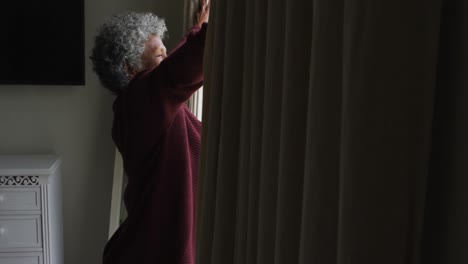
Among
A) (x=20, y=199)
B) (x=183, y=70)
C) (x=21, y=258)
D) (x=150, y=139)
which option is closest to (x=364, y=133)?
(x=183, y=70)

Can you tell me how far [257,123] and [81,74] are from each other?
1962mm

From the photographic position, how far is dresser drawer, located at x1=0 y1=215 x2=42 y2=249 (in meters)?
2.14

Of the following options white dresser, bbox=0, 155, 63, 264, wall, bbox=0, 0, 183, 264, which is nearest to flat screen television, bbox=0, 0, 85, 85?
wall, bbox=0, 0, 183, 264

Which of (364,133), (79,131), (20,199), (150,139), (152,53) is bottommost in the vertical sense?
(20,199)

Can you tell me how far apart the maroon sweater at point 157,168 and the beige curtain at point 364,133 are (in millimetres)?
688

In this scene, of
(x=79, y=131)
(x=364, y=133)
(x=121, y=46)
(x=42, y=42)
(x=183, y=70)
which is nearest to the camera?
(x=364, y=133)

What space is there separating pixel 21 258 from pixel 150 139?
1.23m

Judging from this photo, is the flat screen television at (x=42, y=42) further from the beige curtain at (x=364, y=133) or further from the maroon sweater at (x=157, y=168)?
the beige curtain at (x=364, y=133)

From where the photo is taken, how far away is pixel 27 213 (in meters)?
2.15

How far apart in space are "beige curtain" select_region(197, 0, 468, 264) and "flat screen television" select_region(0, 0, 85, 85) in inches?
78.0

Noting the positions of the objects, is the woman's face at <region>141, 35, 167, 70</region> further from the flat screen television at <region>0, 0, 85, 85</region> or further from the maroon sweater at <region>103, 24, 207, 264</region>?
the flat screen television at <region>0, 0, 85, 85</region>

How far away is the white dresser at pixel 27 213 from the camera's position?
6.97 ft

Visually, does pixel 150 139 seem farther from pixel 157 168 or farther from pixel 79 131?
pixel 79 131

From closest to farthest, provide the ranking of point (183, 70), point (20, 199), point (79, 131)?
point (183, 70)
point (20, 199)
point (79, 131)
